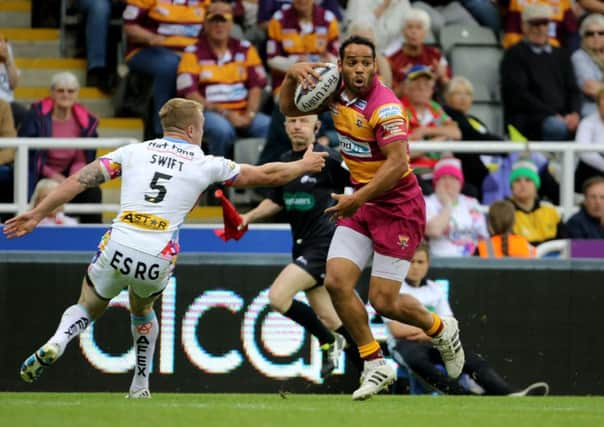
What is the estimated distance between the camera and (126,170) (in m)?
9.28

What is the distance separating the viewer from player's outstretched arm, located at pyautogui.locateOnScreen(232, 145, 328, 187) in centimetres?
925

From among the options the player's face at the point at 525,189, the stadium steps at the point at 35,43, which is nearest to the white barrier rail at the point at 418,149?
the player's face at the point at 525,189

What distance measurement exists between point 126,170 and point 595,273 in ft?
15.5

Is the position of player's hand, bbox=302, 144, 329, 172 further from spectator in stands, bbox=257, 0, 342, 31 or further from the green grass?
spectator in stands, bbox=257, 0, 342, 31

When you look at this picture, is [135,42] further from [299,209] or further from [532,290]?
[532,290]

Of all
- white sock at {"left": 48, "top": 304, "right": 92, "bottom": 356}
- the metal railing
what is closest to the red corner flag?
white sock at {"left": 48, "top": 304, "right": 92, "bottom": 356}

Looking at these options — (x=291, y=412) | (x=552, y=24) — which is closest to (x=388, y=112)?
(x=291, y=412)

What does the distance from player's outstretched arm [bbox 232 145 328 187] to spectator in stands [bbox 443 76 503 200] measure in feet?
15.3

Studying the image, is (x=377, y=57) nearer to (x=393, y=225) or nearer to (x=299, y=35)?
(x=299, y=35)

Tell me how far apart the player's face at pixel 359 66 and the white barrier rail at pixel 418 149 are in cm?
322

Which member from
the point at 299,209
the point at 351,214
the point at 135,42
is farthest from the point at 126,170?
the point at 135,42

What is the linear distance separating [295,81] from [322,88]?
0.90 ft

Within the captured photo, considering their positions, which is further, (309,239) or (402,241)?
(309,239)

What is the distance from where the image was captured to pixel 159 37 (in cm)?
1457
